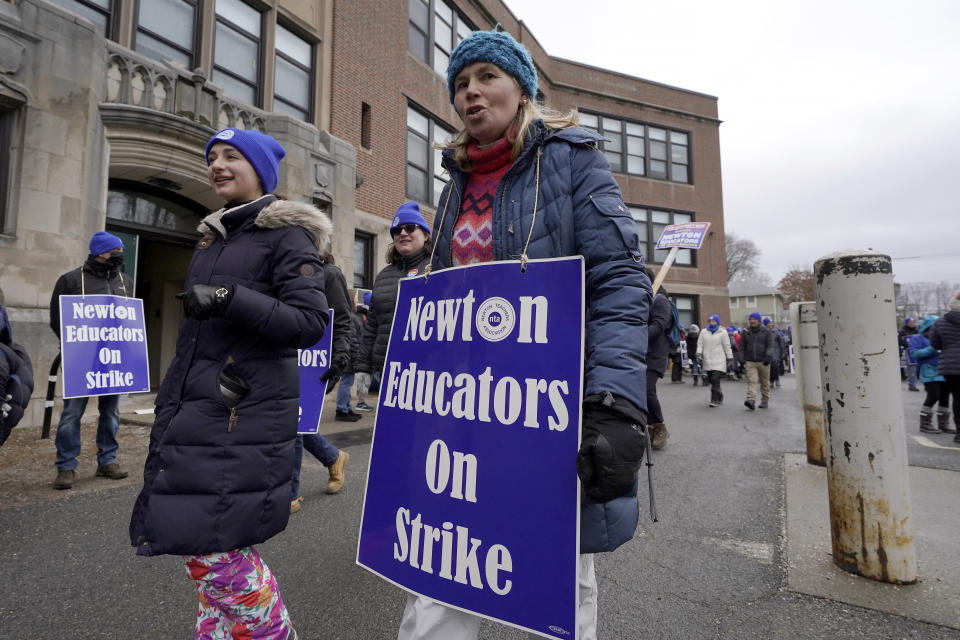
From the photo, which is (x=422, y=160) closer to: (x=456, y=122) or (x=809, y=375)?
(x=456, y=122)

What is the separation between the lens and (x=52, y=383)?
507cm

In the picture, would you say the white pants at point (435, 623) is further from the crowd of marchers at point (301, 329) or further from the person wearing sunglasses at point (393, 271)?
the person wearing sunglasses at point (393, 271)

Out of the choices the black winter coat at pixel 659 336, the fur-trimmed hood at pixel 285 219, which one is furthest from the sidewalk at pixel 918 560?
the fur-trimmed hood at pixel 285 219

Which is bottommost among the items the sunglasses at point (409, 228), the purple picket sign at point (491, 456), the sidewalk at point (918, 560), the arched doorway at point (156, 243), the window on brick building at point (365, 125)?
the sidewalk at point (918, 560)

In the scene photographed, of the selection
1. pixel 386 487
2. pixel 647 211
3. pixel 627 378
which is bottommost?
pixel 386 487

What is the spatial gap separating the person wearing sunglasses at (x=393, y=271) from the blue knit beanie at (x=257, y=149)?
60.6 inches

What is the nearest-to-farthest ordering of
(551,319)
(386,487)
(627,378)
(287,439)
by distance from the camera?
(627,378)
(551,319)
(386,487)
(287,439)

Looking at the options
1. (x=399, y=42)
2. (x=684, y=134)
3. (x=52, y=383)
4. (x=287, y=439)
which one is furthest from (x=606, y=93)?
(x=287, y=439)

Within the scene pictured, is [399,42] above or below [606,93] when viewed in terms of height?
below

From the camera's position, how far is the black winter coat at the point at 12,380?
2.13 meters

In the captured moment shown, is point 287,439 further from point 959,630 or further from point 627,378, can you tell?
point 959,630

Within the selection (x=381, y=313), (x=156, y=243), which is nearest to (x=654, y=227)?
(x=156, y=243)

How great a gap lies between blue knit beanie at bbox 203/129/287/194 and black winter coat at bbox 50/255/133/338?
3535 mm

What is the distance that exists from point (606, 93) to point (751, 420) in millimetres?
19741
